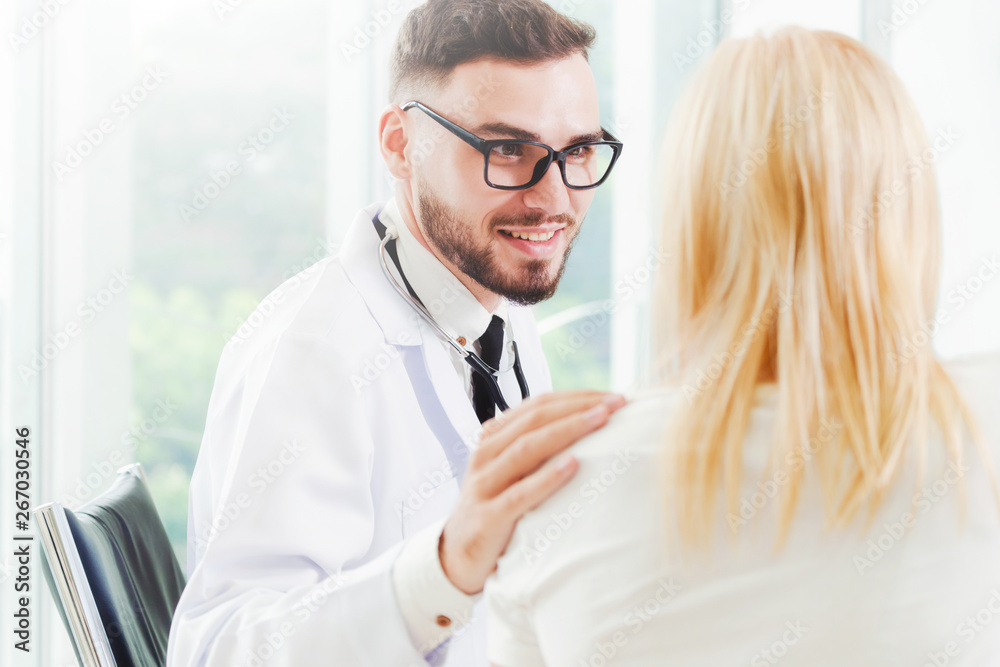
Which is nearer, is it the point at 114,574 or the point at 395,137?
the point at 114,574

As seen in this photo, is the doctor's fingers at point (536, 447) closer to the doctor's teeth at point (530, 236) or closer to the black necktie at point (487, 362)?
the black necktie at point (487, 362)

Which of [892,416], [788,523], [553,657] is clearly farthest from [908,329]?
[553,657]

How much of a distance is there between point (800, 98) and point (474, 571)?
20.0 inches

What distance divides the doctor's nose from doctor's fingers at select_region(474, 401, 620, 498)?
63cm

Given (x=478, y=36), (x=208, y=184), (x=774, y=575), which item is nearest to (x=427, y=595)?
(x=774, y=575)

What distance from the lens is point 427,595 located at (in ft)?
2.60

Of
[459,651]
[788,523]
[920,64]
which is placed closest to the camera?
[788,523]

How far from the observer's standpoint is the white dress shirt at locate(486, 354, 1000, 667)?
57 centimetres

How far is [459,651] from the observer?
3.55 ft

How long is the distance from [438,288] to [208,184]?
91cm

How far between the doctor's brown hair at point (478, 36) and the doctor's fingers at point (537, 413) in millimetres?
709

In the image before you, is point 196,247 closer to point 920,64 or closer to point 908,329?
point 908,329

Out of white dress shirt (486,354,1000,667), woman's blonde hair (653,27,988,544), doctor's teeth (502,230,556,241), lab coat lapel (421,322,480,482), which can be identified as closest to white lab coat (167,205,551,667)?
lab coat lapel (421,322,480,482)

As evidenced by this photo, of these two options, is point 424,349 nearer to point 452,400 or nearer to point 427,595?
point 452,400
